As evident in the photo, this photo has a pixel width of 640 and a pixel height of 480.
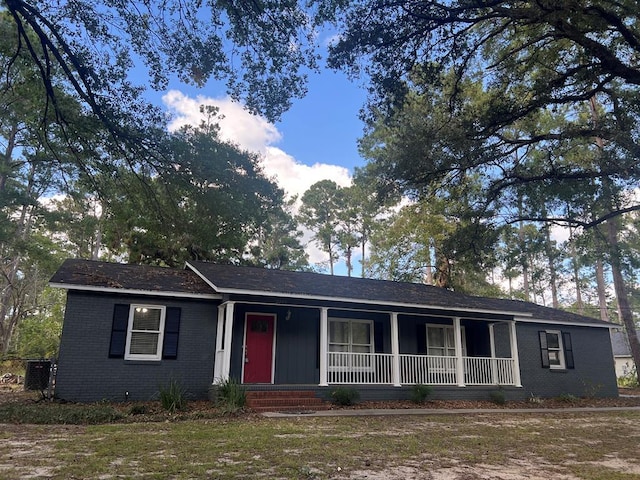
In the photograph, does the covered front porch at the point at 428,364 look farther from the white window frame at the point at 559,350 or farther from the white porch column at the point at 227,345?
the white porch column at the point at 227,345

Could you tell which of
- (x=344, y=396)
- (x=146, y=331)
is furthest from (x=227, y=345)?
(x=344, y=396)

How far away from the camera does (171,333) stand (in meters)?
11.7

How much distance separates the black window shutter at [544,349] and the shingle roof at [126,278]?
12.2 meters

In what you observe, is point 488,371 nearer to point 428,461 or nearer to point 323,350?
point 323,350

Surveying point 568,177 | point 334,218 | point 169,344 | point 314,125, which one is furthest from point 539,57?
point 334,218

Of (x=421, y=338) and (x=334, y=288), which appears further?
(x=421, y=338)

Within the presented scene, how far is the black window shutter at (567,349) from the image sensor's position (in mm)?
16266

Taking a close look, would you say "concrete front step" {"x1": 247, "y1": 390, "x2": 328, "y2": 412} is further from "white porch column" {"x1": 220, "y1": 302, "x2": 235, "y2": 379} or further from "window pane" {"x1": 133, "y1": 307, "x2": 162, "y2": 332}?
"window pane" {"x1": 133, "y1": 307, "x2": 162, "y2": 332}

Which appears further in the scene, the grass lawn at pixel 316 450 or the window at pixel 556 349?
the window at pixel 556 349

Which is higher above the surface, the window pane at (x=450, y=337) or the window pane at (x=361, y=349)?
the window pane at (x=450, y=337)

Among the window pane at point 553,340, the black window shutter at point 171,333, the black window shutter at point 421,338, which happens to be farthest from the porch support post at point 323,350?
the window pane at point 553,340

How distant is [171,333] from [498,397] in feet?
32.5

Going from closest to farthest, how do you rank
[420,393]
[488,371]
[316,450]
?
[316,450] → [420,393] → [488,371]

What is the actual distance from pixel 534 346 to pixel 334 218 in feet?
87.6
